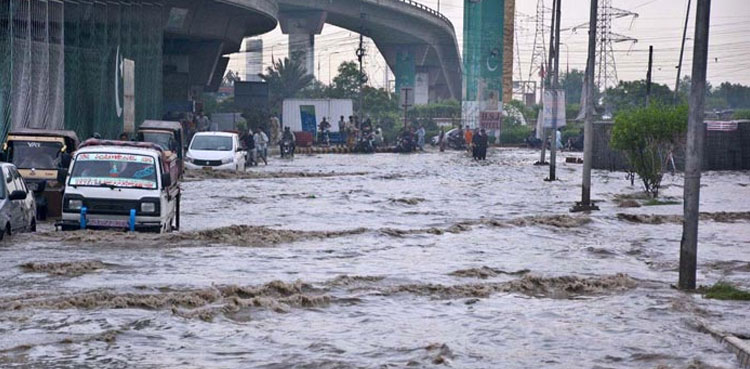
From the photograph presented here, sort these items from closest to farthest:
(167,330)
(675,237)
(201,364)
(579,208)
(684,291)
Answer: (201,364), (167,330), (684,291), (675,237), (579,208)

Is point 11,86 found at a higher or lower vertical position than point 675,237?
higher

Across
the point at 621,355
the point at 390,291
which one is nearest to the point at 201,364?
the point at 621,355

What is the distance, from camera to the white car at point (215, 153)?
41.8 meters

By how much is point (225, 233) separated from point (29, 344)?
34.5 feet

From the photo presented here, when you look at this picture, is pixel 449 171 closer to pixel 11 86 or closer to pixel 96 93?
pixel 96 93

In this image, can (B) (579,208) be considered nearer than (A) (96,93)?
Yes

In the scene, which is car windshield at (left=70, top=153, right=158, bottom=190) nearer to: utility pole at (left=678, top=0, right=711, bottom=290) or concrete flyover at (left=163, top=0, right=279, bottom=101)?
utility pole at (left=678, top=0, right=711, bottom=290)

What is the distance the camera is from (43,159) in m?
23.8

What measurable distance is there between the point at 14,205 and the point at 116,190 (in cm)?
155

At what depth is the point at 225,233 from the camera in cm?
2167

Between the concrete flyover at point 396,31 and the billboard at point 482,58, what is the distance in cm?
778

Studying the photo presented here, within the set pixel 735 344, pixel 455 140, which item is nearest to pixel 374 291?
pixel 735 344

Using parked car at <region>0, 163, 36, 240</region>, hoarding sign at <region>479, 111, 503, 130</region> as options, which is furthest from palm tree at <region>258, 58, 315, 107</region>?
parked car at <region>0, 163, 36, 240</region>

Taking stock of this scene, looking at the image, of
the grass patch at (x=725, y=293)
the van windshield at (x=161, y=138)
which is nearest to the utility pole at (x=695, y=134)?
the grass patch at (x=725, y=293)
